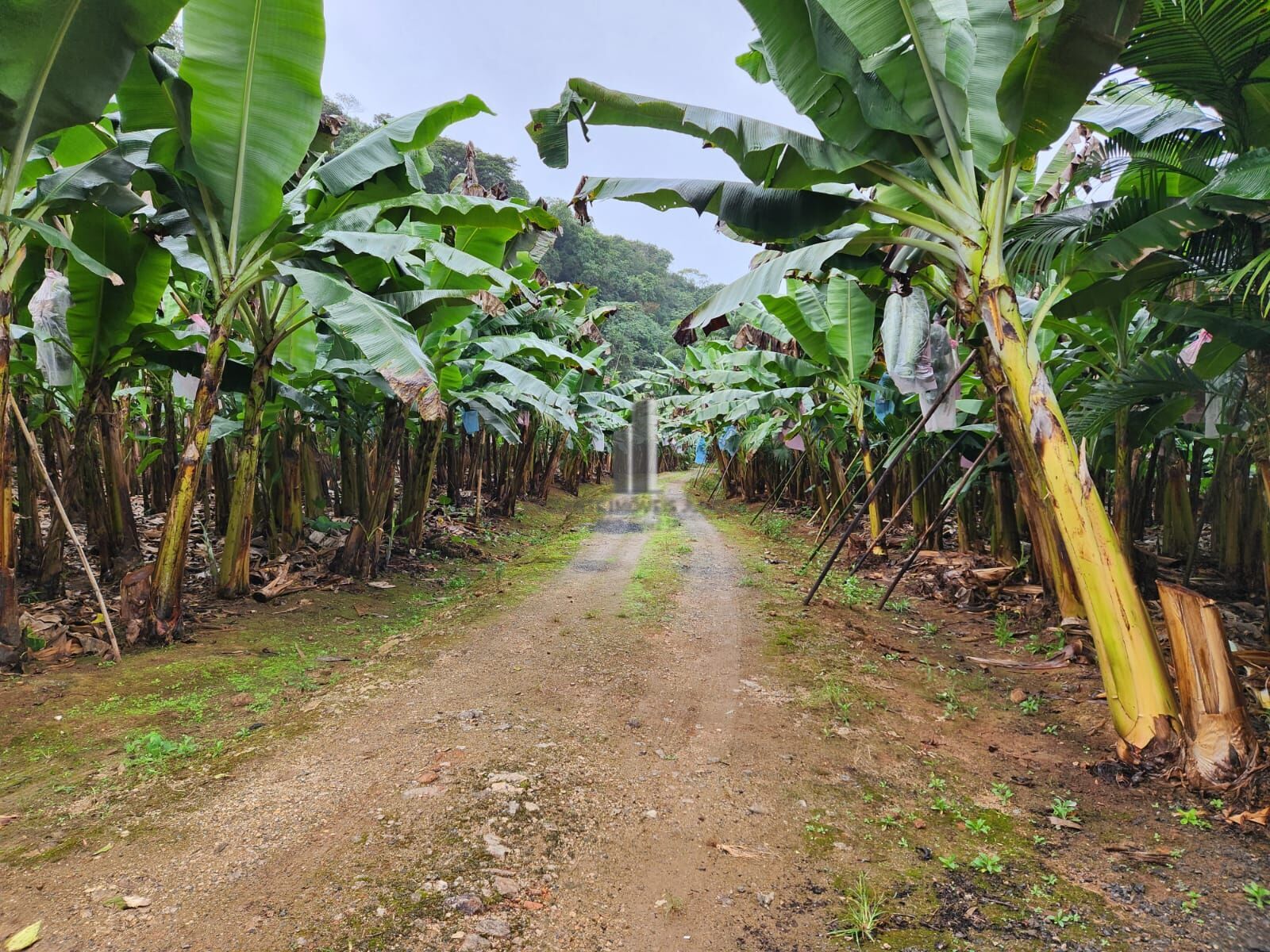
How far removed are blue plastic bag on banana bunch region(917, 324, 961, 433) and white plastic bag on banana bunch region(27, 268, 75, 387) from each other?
235 inches

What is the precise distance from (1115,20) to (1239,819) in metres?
3.09

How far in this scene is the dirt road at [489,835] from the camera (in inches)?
73.6

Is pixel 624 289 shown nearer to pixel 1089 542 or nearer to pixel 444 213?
pixel 444 213

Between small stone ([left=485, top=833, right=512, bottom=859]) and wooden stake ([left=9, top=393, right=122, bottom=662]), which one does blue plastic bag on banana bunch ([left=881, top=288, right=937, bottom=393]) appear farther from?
wooden stake ([left=9, top=393, right=122, bottom=662])

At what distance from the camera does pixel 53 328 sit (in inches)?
158

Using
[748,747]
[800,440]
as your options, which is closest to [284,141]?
[748,747]

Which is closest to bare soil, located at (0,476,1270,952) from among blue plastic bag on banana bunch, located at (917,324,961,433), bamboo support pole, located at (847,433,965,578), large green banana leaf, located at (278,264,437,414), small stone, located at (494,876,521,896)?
small stone, located at (494,876,521,896)

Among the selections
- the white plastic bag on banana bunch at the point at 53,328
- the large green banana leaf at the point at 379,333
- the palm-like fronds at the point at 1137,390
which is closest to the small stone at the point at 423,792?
the large green banana leaf at the point at 379,333

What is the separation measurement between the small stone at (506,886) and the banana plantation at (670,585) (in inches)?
1.6

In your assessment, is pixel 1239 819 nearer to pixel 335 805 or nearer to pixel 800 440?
pixel 335 805

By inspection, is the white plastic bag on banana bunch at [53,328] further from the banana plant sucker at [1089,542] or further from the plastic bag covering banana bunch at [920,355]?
the plastic bag covering banana bunch at [920,355]

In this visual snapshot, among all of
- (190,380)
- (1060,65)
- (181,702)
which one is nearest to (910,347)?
(1060,65)

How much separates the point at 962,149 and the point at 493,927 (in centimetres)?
385

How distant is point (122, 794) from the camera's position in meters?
2.53
